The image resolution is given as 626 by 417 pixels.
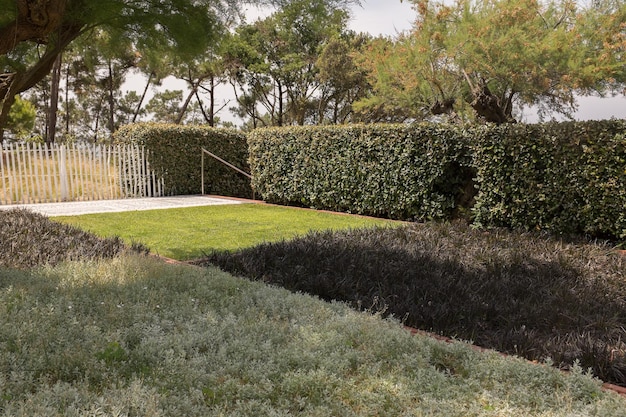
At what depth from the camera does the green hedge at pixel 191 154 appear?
1510 centimetres

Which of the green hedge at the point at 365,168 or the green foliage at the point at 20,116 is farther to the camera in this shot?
the green foliage at the point at 20,116

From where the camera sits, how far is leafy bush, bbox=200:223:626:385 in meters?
3.60

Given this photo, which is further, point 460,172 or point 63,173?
point 63,173

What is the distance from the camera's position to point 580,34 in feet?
58.4

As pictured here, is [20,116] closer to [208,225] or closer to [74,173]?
[74,173]

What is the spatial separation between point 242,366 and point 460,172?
7536 millimetres

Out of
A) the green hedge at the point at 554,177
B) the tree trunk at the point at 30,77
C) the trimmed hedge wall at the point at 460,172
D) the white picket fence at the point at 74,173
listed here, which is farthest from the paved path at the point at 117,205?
the green hedge at the point at 554,177

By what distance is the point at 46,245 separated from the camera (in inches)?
232

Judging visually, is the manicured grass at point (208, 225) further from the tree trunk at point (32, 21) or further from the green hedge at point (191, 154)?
the green hedge at point (191, 154)

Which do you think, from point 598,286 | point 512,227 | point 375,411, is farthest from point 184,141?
point 375,411

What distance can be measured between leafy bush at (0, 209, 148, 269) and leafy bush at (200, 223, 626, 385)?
128cm

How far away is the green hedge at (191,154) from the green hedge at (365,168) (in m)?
2.48

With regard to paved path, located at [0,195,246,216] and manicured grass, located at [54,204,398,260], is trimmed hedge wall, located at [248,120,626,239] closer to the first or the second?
manicured grass, located at [54,204,398,260]

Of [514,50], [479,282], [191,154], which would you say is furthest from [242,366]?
[514,50]
